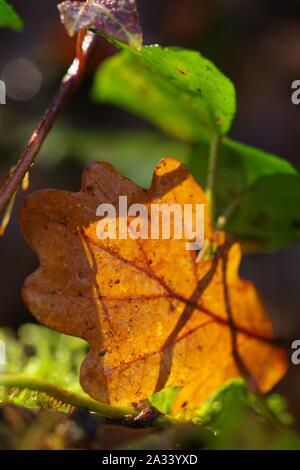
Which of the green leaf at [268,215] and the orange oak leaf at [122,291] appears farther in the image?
the green leaf at [268,215]

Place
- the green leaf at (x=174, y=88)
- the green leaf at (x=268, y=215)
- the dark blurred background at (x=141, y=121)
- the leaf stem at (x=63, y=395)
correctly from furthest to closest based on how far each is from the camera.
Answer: the dark blurred background at (x=141, y=121)
the green leaf at (x=268, y=215)
the green leaf at (x=174, y=88)
the leaf stem at (x=63, y=395)

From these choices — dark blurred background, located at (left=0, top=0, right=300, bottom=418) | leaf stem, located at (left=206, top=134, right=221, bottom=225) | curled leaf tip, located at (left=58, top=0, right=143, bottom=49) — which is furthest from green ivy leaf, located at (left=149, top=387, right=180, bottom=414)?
dark blurred background, located at (left=0, top=0, right=300, bottom=418)

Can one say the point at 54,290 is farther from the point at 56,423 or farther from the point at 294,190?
the point at 294,190

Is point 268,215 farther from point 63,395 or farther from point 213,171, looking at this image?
point 63,395

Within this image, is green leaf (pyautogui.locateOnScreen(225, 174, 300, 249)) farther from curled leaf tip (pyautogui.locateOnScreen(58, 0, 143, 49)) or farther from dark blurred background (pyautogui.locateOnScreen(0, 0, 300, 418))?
dark blurred background (pyautogui.locateOnScreen(0, 0, 300, 418))

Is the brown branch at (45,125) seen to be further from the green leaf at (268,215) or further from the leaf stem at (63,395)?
the green leaf at (268,215)

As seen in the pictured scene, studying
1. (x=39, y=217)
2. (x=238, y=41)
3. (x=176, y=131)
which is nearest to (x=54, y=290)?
(x=39, y=217)

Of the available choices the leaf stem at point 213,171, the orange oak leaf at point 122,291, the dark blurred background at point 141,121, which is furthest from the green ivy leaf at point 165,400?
the dark blurred background at point 141,121

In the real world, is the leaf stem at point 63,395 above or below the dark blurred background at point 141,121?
below
